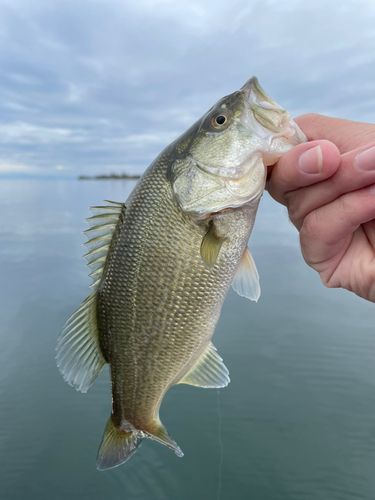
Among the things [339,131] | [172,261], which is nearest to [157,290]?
[172,261]

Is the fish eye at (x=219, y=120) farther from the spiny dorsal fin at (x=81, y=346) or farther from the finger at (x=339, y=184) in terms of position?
the spiny dorsal fin at (x=81, y=346)

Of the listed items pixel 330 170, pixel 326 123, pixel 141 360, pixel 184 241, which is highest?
pixel 326 123

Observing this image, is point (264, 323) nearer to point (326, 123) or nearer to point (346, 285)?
point (346, 285)

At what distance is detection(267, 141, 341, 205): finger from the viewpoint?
59.9 inches

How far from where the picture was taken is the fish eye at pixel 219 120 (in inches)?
73.0

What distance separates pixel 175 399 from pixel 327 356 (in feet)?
8.39

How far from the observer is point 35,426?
390cm

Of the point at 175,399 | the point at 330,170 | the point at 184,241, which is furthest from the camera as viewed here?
the point at 175,399

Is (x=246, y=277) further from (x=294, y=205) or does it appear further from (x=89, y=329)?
(x=89, y=329)

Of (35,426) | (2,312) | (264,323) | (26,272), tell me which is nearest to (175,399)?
(35,426)

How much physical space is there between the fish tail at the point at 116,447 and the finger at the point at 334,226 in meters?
1.67

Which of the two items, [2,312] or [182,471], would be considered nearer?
[182,471]

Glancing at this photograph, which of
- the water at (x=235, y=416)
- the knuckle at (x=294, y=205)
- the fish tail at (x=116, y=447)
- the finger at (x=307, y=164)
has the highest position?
the finger at (x=307, y=164)

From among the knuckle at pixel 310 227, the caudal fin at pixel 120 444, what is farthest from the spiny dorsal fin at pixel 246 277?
the caudal fin at pixel 120 444
